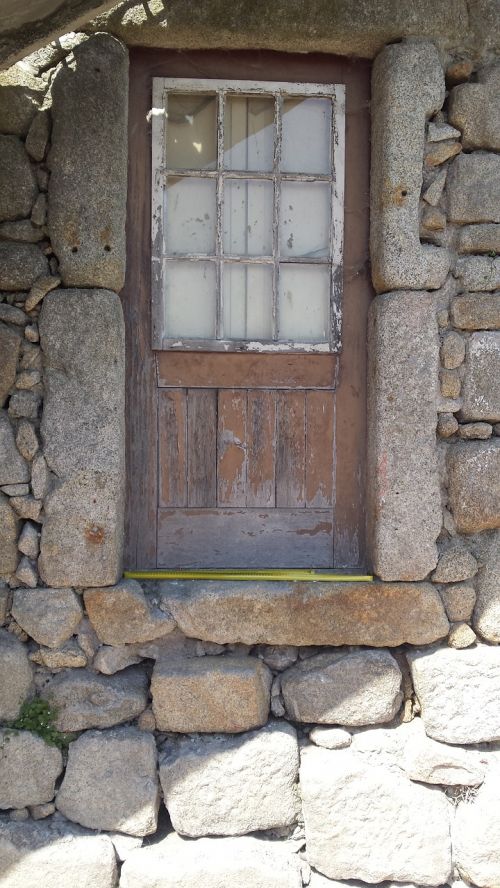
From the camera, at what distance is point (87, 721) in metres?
2.72

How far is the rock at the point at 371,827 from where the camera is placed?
2686 mm

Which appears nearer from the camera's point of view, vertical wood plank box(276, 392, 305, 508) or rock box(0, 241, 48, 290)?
rock box(0, 241, 48, 290)

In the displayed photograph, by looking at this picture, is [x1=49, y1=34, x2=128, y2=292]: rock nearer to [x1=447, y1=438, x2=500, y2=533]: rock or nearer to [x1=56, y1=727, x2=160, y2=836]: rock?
[x1=447, y1=438, x2=500, y2=533]: rock

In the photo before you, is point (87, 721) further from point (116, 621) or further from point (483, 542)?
point (483, 542)

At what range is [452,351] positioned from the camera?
2.75 m

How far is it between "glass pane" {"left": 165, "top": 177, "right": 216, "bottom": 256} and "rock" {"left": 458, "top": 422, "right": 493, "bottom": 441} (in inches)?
44.8

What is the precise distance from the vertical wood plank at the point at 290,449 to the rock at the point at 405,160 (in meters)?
0.56

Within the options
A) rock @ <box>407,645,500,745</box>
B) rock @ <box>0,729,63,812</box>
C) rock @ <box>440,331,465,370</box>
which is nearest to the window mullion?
rock @ <box>440,331,465,370</box>

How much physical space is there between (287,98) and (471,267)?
3.09 ft

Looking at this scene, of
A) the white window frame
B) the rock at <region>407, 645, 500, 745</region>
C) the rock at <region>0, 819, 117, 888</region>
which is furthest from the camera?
the white window frame

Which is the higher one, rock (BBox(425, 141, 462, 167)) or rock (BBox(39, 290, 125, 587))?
rock (BBox(425, 141, 462, 167))

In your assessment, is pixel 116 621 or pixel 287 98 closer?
pixel 116 621

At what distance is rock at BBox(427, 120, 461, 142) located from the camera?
2.71m

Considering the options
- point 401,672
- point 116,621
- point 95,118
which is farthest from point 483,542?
point 95,118
